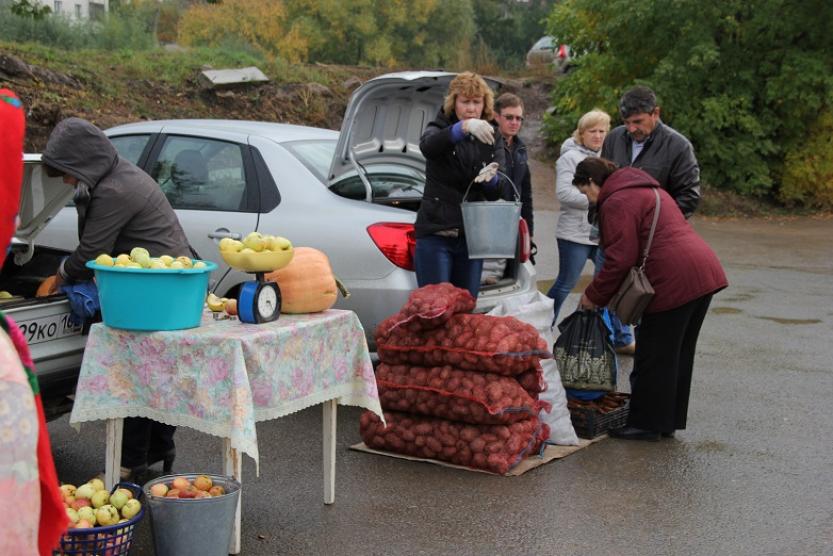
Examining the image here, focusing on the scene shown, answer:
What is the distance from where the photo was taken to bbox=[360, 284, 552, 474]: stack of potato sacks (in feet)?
18.0

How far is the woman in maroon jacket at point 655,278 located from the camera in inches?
233

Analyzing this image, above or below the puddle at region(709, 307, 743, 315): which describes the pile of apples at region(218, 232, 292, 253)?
above

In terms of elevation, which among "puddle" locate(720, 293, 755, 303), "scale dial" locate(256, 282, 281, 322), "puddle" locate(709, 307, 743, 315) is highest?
"scale dial" locate(256, 282, 281, 322)

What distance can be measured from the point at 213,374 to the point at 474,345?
1764 mm

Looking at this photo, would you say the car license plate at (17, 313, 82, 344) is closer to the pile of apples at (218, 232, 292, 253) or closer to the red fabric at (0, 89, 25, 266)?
the pile of apples at (218, 232, 292, 253)

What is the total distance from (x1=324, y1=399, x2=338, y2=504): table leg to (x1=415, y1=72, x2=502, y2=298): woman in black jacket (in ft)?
4.99

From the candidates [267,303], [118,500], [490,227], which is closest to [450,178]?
[490,227]

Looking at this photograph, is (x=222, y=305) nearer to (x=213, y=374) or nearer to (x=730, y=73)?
(x=213, y=374)

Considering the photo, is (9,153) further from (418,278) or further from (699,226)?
(699,226)

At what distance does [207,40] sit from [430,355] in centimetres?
3137

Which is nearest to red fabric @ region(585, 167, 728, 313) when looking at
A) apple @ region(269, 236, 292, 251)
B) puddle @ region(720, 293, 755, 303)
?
apple @ region(269, 236, 292, 251)

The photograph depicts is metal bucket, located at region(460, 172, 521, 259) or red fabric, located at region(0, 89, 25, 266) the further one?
metal bucket, located at region(460, 172, 521, 259)

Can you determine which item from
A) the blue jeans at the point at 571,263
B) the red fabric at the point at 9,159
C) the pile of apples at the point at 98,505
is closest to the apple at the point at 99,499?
the pile of apples at the point at 98,505

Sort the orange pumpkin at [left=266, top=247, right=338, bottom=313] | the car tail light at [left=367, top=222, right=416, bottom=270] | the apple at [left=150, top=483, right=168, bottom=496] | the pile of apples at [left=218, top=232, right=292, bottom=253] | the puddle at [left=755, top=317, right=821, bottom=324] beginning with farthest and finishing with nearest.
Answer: the puddle at [left=755, top=317, right=821, bottom=324]
the car tail light at [left=367, top=222, right=416, bottom=270]
the orange pumpkin at [left=266, top=247, right=338, bottom=313]
the pile of apples at [left=218, top=232, right=292, bottom=253]
the apple at [left=150, top=483, right=168, bottom=496]
